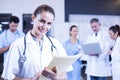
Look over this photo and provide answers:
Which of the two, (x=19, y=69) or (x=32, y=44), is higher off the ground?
(x=32, y=44)

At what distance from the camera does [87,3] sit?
685 cm

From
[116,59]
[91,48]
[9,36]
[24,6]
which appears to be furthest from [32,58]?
[24,6]

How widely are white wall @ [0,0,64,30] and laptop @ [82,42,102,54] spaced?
322 centimetres

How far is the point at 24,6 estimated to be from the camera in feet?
21.8

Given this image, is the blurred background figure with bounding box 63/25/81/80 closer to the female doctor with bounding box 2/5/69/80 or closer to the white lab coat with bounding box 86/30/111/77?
the white lab coat with bounding box 86/30/111/77

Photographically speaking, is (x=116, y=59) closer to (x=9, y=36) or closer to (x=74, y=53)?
(x=74, y=53)

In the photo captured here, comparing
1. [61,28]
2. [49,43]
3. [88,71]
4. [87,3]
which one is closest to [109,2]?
[87,3]

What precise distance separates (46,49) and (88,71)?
2.47 m

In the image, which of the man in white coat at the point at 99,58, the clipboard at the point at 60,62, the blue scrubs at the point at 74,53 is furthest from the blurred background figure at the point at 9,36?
the clipboard at the point at 60,62

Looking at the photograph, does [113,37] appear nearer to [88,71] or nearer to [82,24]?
[88,71]

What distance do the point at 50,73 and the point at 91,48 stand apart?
2.25 meters

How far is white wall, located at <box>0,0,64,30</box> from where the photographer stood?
6.59 m

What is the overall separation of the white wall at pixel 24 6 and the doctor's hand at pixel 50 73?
17.6ft

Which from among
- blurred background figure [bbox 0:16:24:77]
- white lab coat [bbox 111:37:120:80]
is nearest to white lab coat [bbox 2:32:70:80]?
blurred background figure [bbox 0:16:24:77]
